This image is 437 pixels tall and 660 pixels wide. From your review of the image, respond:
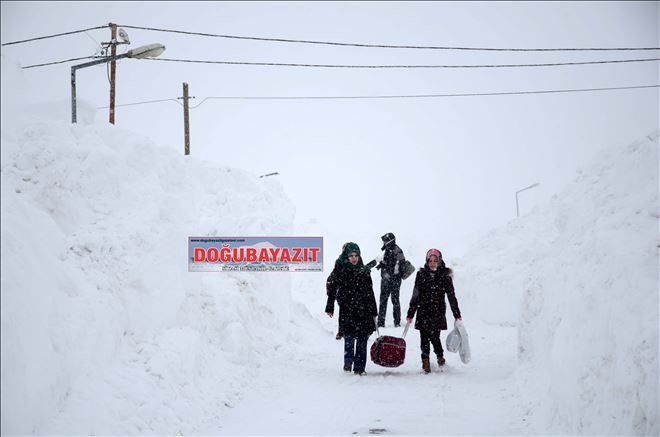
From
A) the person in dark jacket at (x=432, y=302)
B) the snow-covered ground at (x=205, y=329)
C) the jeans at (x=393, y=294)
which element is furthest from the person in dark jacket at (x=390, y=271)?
the person in dark jacket at (x=432, y=302)

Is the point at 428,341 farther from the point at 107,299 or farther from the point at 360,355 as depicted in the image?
the point at 107,299

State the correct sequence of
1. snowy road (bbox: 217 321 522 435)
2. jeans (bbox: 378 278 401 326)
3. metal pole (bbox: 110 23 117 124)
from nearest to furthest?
snowy road (bbox: 217 321 522 435)
jeans (bbox: 378 278 401 326)
metal pole (bbox: 110 23 117 124)

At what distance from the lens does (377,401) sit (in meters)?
5.85

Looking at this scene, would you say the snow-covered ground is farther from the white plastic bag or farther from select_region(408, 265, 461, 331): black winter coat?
select_region(408, 265, 461, 331): black winter coat

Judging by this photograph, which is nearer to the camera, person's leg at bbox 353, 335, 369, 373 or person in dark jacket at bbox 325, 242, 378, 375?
person's leg at bbox 353, 335, 369, 373

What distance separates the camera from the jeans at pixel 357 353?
736 cm

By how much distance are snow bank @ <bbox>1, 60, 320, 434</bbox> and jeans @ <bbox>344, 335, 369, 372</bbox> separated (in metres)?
1.39

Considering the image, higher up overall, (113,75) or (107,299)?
(113,75)

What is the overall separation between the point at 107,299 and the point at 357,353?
3.93 m

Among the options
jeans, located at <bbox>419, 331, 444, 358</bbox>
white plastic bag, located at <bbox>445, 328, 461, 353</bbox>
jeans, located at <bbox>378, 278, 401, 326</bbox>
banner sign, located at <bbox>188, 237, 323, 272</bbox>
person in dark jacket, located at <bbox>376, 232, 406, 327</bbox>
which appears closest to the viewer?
white plastic bag, located at <bbox>445, 328, 461, 353</bbox>

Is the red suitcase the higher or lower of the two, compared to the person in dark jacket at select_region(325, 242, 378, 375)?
lower

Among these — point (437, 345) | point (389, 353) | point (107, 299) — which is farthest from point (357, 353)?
point (107, 299)

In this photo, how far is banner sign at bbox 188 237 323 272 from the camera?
832 cm

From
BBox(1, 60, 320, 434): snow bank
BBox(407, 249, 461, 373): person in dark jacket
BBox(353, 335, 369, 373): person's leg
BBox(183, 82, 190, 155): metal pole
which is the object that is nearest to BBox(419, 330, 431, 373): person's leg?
BBox(407, 249, 461, 373): person in dark jacket
